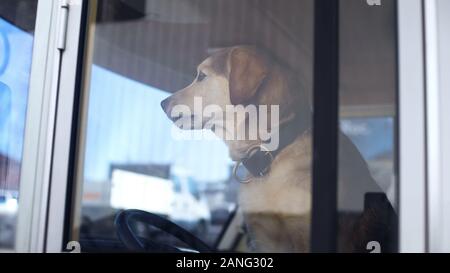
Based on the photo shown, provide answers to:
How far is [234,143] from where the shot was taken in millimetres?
1617

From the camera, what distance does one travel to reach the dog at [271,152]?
1524mm

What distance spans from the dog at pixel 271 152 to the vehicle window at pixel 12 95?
47 centimetres

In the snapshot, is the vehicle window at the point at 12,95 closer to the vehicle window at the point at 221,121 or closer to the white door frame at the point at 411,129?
the vehicle window at the point at 221,121

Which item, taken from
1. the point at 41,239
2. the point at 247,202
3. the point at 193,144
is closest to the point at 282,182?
the point at 247,202

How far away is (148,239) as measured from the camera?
185cm

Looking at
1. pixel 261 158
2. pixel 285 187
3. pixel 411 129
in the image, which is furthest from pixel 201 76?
pixel 411 129

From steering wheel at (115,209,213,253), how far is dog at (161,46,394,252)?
22 centimetres

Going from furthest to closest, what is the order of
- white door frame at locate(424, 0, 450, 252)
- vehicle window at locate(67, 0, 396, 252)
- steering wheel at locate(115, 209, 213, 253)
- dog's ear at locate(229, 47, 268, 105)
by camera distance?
steering wheel at locate(115, 209, 213, 253)
dog's ear at locate(229, 47, 268, 105)
vehicle window at locate(67, 0, 396, 252)
white door frame at locate(424, 0, 450, 252)

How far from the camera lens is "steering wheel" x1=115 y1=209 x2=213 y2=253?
1749mm

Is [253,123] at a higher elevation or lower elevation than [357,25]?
lower

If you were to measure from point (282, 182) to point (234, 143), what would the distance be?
0.58 ft

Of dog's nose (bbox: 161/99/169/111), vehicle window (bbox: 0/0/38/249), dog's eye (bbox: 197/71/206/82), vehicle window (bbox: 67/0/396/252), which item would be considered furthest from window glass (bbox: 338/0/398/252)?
vehicle window (bbox: 0/0/38/249)

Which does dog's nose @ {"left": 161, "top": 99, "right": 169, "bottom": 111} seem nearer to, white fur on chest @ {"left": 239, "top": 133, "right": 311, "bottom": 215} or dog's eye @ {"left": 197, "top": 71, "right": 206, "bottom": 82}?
dog's eye @ {"left": 197, "top": 71, "right": 206, "bottom": 82}
